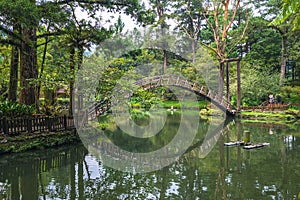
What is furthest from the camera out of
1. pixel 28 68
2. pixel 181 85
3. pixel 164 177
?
pixel 181 85

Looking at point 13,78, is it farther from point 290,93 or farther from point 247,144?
point 290,93

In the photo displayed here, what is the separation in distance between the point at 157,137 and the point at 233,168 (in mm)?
6790

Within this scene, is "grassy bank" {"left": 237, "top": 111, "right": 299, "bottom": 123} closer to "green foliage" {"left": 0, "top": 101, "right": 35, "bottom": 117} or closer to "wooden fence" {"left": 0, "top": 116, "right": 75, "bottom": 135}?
"wooden fence" {"left": 0, "top": 116, "right": 75, "bottom": 135}

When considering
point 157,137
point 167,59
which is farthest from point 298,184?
point 167,59

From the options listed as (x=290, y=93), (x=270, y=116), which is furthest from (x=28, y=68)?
(x=290, y=93)

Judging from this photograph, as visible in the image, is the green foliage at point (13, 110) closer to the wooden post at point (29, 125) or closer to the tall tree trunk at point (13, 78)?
the wooden post at point (29, 125)

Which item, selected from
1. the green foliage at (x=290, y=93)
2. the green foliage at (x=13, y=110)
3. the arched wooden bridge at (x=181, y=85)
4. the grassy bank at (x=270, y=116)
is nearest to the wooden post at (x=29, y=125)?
the green foliage at (x=13, y=110)

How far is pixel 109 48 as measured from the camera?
3347 cm

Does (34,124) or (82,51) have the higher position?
(82,51)

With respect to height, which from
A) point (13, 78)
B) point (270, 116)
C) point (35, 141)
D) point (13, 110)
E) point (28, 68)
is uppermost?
point (28, 68)

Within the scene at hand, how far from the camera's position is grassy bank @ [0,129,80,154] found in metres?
10.3

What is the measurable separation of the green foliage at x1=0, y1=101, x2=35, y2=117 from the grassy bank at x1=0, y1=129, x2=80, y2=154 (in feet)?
3.71

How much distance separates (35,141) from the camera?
11.2 m

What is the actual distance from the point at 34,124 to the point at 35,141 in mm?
645
